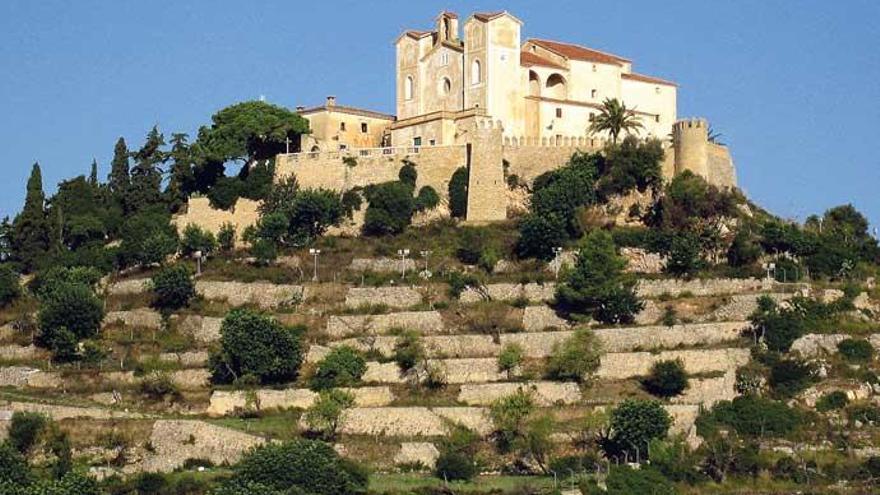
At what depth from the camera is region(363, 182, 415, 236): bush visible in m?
66.9

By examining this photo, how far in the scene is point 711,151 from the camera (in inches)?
2628

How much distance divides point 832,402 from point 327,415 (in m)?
12.2

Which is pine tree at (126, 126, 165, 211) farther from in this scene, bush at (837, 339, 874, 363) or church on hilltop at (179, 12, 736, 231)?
bush at (837, 339, 874, 363)

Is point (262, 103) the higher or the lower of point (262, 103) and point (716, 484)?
the higher

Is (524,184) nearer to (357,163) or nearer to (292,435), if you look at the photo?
(357,163)

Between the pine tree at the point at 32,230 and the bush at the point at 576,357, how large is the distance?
19247 millimetres

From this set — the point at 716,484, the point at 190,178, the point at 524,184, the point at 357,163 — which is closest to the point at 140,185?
the point at 190,178

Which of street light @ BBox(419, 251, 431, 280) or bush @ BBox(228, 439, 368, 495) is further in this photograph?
Answer: street light @ BBox(419, 251, 431, 280)

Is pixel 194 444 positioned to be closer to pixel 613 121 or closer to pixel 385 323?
pixel 385 323

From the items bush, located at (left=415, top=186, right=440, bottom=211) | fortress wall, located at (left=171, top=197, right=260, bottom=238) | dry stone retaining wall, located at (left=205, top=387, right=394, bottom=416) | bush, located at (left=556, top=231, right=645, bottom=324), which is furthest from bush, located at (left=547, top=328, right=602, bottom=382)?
fortress wall, located at (left=171, top=197, right=260, bottom=238)

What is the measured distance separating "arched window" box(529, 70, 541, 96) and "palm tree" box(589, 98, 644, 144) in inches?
85.8

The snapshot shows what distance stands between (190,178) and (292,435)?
17447 millimetres

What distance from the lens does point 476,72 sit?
68.9 metres

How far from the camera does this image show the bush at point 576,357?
56625 millimetres
